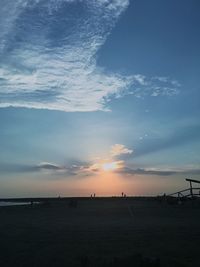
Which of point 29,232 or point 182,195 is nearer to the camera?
point 29,232

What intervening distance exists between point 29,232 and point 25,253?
7.96m

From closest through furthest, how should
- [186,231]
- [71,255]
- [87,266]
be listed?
[87,266] → [71,255] → [186,231]

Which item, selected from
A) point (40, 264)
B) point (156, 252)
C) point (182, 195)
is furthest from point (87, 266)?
point (182, 195)

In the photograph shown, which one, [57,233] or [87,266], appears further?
[57,233]

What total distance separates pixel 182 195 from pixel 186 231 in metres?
32.7

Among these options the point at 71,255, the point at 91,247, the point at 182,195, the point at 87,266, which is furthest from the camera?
the point at 182,195

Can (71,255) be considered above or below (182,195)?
below

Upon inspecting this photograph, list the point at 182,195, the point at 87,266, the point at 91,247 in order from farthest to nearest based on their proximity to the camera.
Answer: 1. the point at 182,195
2. the point at 91,247
3. the point at 87,266

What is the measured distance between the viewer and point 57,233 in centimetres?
2630

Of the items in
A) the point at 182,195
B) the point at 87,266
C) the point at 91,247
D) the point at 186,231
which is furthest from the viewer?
the point at 182,195

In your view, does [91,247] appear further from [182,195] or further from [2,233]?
[182,195]

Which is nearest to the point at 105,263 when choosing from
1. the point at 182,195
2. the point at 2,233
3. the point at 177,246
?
the point at 177,246

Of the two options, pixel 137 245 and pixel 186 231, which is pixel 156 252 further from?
pixel 186 231

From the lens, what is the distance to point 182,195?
191ft
